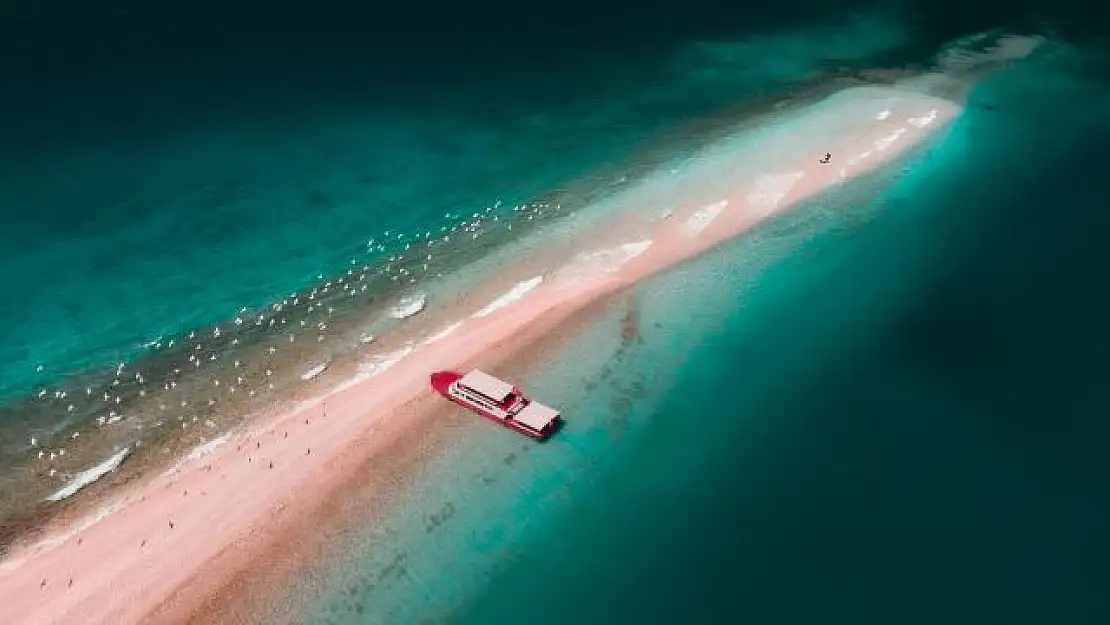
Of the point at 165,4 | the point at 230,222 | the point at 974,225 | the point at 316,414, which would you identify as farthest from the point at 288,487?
the point at 165,4

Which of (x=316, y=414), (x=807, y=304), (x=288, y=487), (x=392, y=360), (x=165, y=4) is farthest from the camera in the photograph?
(x=165, y=4)

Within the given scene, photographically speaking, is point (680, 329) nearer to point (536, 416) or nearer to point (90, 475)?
point (536, 416)

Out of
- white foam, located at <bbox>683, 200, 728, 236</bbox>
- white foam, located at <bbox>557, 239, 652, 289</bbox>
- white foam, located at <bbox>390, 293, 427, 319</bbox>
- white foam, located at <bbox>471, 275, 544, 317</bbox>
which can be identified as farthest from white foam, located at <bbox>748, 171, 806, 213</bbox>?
white foam, located at <bbox>390, 293, 427, 319</bbox>

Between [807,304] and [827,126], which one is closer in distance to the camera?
[807,304]

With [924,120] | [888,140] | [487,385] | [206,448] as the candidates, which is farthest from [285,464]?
[924,120]

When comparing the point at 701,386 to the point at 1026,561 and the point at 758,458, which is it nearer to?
the point at 758,458

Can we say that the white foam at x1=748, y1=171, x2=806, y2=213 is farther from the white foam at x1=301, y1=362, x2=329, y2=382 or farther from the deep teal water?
the white foam at x1=301, y1=362, x2=329, y2=382
